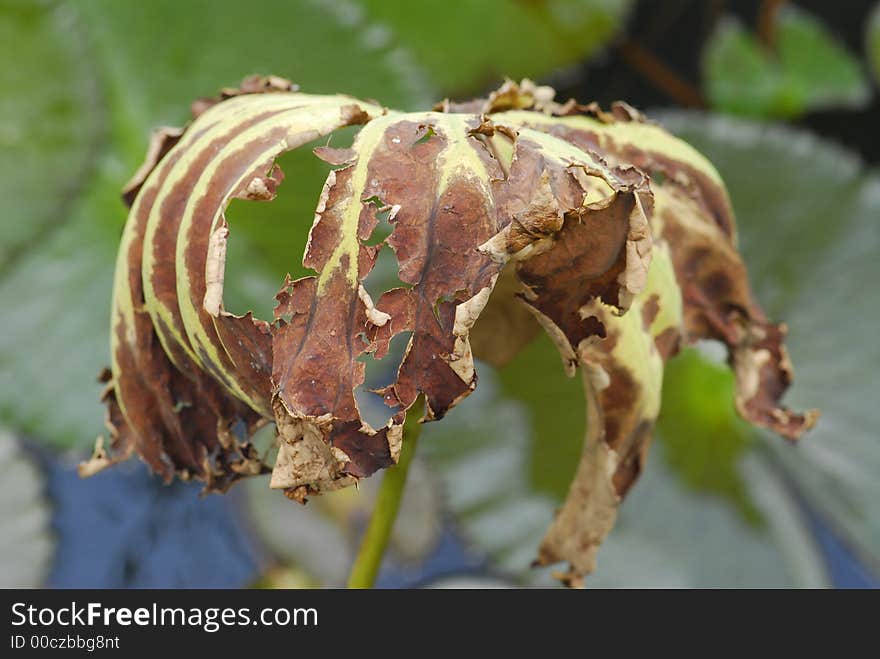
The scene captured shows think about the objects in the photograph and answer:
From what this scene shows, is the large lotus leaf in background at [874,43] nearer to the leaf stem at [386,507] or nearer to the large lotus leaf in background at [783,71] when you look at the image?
the large lotus leaf in background at [783,71]

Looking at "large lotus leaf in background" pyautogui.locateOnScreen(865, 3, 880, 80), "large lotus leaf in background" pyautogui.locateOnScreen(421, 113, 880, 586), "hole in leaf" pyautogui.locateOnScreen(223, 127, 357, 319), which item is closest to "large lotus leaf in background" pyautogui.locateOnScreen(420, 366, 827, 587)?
"large lotus leaf in background" pyautogui.locateOnScreen(421, 113, 880, 586)

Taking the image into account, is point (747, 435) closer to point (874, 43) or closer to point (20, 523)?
point (874, 43)

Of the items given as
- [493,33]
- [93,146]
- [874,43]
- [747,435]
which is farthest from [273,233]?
[874,43]

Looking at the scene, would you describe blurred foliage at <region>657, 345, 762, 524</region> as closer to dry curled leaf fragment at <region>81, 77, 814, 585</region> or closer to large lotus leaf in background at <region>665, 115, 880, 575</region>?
large lotus leaf in background at <region>665, 115, 880, 575</region>

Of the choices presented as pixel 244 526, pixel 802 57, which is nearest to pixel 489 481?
pixel 244 526

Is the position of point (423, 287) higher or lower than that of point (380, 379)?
higher
